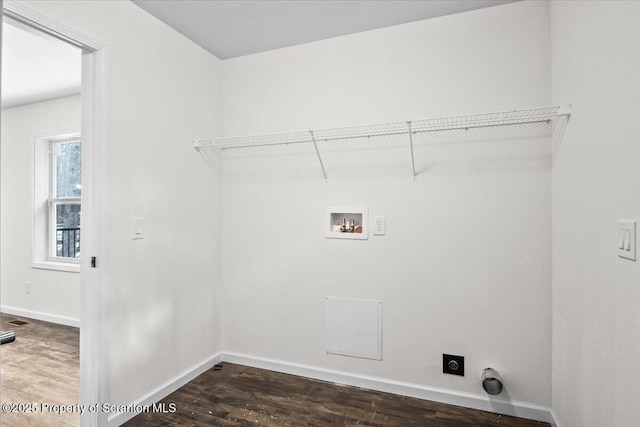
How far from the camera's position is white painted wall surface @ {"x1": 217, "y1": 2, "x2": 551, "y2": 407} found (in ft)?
6.82

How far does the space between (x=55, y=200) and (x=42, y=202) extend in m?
0.16

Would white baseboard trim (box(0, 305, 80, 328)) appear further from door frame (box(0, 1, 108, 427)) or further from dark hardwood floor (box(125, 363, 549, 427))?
door frame (box(0, 1, 108, 427))

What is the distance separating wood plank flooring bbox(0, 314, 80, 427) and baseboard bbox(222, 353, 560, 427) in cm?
105

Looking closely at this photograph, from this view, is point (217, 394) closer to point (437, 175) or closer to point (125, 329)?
point (125, 329)

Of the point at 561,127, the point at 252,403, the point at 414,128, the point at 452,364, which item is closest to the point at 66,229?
the point at 252,403

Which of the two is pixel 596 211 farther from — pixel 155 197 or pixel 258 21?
pixel 155 197

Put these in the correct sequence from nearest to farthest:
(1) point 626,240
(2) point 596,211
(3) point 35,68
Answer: (1) point 626,240 → (2) point 596,211 → (3) point 35,68

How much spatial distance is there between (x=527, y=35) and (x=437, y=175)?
3.00 feet

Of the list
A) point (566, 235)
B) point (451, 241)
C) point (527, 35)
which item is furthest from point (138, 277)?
point (527, 35)

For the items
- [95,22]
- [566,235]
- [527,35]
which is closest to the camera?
[566,235]

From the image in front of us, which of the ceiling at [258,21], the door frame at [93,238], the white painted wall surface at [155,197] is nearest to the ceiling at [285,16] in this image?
the ceiling at [258,21]

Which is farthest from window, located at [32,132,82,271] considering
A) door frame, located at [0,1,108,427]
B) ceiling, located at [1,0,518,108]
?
door frame, located at [0,1,108,427]

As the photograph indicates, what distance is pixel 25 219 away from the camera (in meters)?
4.09

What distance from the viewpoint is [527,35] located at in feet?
6.79
